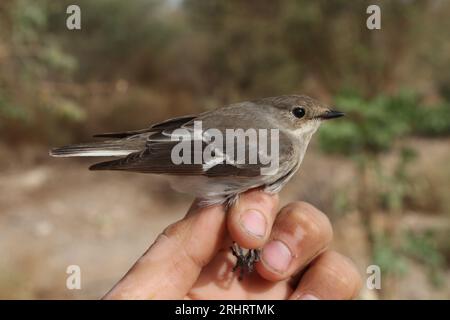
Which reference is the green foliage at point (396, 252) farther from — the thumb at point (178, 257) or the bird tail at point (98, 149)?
the bird tail at point (98, 149)

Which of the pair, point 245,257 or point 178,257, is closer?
point 178,257

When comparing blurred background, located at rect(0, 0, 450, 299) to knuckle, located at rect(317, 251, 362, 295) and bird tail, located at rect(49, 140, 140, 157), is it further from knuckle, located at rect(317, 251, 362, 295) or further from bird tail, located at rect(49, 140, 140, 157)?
bird tail, located at rect(49, 140, 140, 157)

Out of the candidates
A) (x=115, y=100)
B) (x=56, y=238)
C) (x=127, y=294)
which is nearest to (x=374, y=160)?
(x=127, y=294)

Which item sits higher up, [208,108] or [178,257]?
[208,108]

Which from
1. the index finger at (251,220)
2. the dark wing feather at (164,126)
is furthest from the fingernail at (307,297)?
the dark wing feather at (164,126)

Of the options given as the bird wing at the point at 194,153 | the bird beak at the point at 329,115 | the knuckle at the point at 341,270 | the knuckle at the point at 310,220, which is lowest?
the knuckle at the point at 341,270

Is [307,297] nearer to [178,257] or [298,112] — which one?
[178,257]

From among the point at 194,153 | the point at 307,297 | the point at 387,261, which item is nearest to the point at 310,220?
the point at 307,297
